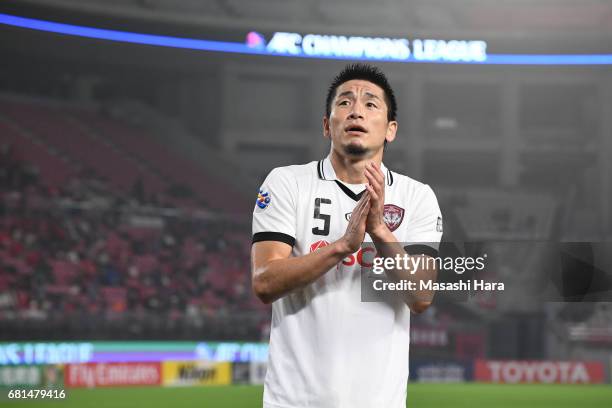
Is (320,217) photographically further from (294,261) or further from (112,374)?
(112,374)

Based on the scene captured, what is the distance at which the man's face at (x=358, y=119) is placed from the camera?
2.75 meters

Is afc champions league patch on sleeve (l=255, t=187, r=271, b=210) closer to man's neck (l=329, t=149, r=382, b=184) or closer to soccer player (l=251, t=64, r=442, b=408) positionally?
soccer player (l=251, t=64, r=442, b=408)

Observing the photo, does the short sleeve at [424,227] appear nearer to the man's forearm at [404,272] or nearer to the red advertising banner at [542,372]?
the man's forearm at [404,272]

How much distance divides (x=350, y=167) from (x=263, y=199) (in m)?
0.29

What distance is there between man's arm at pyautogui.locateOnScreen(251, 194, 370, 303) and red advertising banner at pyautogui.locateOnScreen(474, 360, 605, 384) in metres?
17.5

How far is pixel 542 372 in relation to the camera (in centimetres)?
1922

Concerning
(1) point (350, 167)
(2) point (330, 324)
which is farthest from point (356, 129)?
(2) point (330, 324)

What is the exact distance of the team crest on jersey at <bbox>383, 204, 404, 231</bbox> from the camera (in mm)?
2816

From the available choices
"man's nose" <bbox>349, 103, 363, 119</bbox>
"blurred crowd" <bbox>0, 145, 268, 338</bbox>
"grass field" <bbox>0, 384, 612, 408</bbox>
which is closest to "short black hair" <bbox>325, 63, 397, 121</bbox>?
"man's nose" <bbox>349, 103, 363, 119</bbox>

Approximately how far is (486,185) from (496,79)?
3.34m

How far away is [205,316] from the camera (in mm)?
18953

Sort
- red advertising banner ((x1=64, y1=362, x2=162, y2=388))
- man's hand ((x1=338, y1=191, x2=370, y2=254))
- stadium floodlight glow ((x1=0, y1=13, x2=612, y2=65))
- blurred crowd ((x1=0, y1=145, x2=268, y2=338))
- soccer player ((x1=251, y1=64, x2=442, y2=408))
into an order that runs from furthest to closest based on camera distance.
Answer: stadium floodlight glow ((x1=0, y1=13, x2=612, y2=65)), blurred crowd ((x1=0, y1=145, x2=268, y2=338)), red advertising banner ((x1=64, y1=362, x2=162, y2=388)), soccer player ((x1=251, y1=64, x2=442, y2=408)), man's hand ((x1=338, y1=191, x2=370, y2=254))

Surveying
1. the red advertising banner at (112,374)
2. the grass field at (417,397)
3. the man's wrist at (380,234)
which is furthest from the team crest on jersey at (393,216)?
the red advertising banner at (112,374)

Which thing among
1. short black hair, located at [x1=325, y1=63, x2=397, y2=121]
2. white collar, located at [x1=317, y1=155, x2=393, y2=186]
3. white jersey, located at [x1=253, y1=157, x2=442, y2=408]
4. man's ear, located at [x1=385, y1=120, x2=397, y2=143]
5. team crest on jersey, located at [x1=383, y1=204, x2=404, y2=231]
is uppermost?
short black hair, located at [x1=325, y1=63, x2=397, y2=121]
